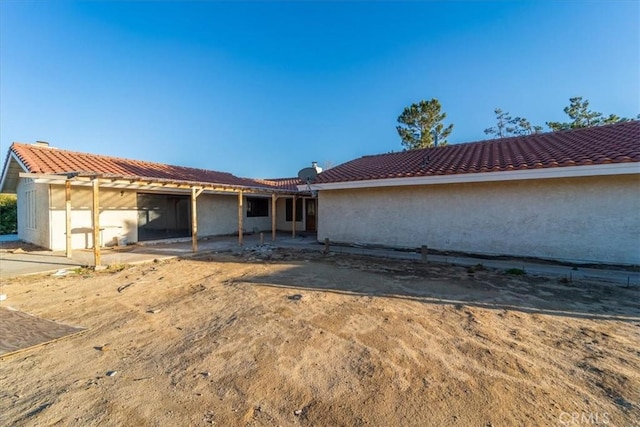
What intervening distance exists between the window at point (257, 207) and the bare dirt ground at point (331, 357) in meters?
11.5

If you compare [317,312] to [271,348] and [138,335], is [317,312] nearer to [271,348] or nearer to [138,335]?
[271,348]

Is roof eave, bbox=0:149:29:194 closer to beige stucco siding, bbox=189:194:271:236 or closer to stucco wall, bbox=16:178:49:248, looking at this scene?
stucco wall, bbox=16:178:49:248

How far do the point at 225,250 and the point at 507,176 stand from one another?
9781mm

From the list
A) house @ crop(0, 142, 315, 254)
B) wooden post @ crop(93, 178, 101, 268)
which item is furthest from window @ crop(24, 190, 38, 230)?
wooden post @ crop(93, 178, 101, 268)

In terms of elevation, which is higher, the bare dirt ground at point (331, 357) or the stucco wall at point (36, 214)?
the stucco wall at point (36, 214)

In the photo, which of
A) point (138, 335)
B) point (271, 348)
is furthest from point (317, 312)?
point (138, 335)

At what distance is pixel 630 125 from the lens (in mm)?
10008

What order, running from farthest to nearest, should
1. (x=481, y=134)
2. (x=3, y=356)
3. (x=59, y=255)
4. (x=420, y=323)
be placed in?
(x=481, y=134)
(x=59, y=255)
(x=420, y=323)
(x=3, y=356)

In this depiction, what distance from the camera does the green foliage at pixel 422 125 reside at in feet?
80.4

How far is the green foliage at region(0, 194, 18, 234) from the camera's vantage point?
16484 millimetres

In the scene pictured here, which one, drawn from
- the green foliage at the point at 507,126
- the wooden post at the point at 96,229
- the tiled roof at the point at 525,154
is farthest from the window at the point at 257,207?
the green foliage at the point at 507,126

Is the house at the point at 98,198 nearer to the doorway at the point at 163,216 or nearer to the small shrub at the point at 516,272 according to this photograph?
the doorway at the point at 163,216

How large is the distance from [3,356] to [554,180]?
1161 centimetres

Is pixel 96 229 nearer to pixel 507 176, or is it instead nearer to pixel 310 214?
pixel 507 176
